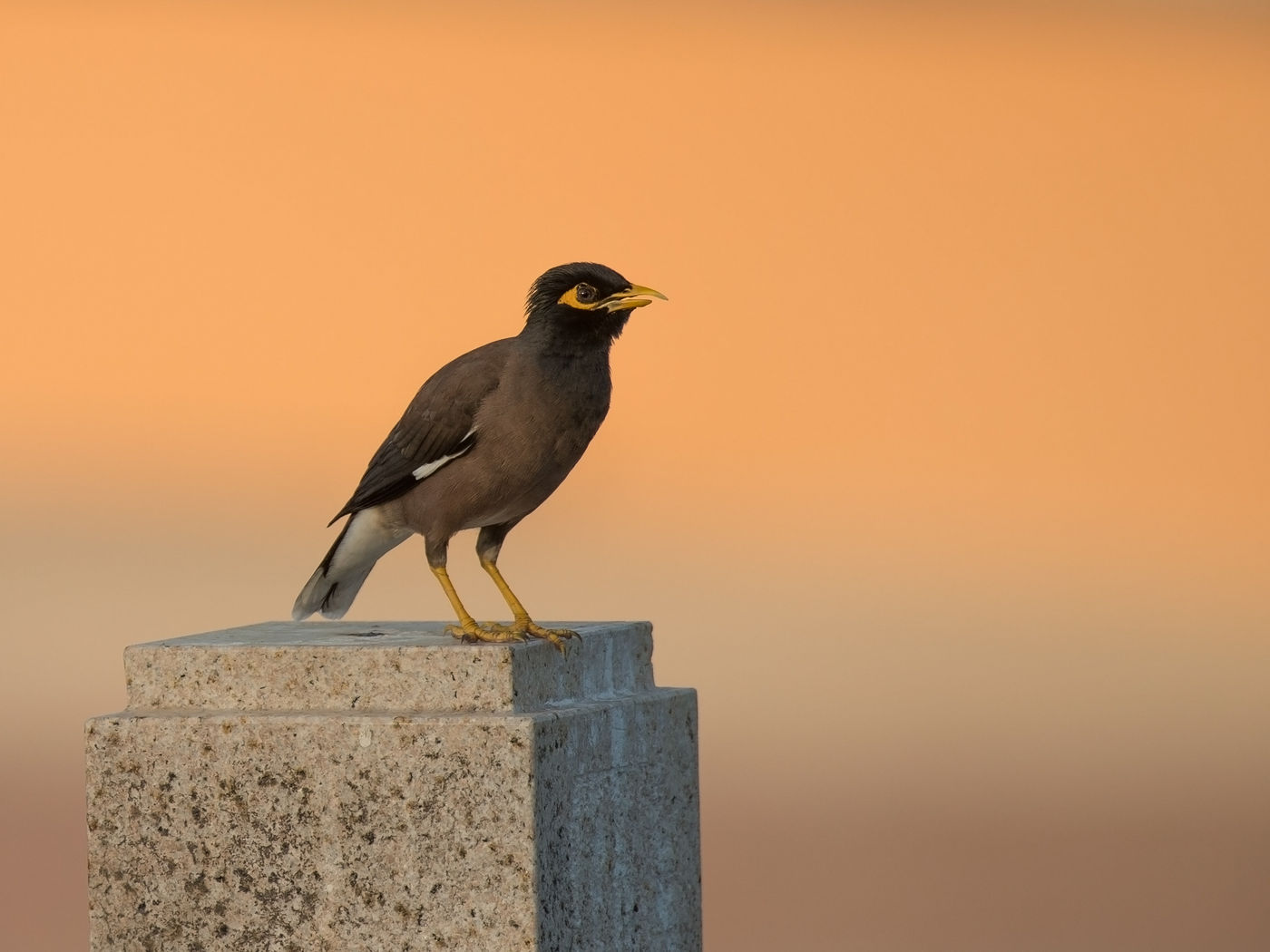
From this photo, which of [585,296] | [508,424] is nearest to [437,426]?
[508,424]

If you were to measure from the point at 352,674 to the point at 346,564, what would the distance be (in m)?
0.97

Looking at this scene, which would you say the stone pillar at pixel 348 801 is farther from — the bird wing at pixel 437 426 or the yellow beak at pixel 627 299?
the yellow beak at pixel 627 299

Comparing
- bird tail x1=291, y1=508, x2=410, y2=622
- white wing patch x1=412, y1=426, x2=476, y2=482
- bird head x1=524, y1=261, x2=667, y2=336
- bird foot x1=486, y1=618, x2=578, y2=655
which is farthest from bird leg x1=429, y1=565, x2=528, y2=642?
bird head x1=524, y1=261, x2=667, y2=336

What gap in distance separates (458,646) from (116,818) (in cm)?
100

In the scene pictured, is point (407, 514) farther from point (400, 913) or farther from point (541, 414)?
point (400, 913)

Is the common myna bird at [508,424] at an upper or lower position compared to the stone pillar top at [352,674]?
upper

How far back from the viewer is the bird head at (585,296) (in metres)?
5.55

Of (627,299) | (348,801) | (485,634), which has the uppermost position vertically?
(627,299)

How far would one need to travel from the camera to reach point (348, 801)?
16.0 feet

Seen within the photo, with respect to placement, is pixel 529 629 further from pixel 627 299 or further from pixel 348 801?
pixel 627 299

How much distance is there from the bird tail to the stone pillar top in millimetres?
541

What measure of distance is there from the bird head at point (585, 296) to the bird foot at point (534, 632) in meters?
0.88

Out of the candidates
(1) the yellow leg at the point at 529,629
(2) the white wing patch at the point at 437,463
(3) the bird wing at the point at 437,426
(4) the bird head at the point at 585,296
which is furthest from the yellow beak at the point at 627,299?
(1) the yellow leg at the point at 529,629

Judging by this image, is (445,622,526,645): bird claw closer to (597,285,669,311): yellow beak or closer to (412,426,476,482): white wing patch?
(412,426,476,482): white wing patch
